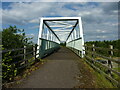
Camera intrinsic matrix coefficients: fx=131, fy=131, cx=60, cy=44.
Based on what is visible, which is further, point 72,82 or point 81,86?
point 72,82

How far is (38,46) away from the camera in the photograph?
9289 millimetres

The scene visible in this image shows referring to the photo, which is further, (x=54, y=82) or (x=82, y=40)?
(x=82, y=40)

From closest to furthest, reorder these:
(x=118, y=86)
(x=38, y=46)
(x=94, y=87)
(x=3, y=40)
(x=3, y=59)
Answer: (x=118, y=86) → (x=94, y=87) → (x=3, y=59) → (x=3, y=40) → (x=38, y=46)

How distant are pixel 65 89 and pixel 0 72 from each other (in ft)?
6.52

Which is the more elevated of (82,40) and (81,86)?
(82,40)

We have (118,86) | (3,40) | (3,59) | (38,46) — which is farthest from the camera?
(38,46)

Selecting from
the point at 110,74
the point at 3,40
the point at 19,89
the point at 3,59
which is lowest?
the point at 19,89

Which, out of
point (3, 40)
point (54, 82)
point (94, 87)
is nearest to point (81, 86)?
point (94, 87)

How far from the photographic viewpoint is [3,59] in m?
4.14

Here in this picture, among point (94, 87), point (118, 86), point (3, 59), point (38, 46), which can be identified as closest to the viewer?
point (118, 86)

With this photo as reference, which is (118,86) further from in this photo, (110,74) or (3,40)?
(3,40)

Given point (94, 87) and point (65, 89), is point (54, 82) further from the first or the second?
point (94, 87)

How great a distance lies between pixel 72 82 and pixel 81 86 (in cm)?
47

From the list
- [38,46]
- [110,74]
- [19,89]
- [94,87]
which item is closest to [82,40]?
[38,46]
